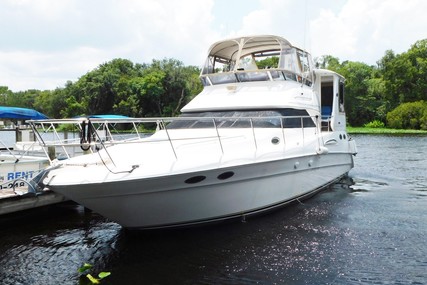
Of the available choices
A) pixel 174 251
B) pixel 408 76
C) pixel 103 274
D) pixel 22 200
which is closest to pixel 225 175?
pixel 174 251

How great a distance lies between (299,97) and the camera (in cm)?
1107

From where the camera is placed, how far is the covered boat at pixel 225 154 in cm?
714

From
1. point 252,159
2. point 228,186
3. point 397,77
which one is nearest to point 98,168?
point 228,186

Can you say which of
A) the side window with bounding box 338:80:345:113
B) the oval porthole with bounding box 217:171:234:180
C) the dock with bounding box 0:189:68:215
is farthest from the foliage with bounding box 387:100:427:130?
the dock with bounding box 0:189:68:215

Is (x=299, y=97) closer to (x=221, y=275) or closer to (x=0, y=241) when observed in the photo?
(x=221, y=275)

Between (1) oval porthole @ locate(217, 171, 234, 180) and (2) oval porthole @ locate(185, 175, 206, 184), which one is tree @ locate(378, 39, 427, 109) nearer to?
(1) oval porthole @ locate(217, 171, 234, 180)

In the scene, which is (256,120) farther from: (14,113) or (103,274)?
(14,113)

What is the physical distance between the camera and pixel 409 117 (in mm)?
49344

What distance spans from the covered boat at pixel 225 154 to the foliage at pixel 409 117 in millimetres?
40269

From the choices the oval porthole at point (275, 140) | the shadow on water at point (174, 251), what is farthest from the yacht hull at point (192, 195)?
the oval porthole at point (275, 140)

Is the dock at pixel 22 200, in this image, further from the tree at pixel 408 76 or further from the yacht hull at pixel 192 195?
the tree at pixel 408 76

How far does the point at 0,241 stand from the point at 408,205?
1041 cm

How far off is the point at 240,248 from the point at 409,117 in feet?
159

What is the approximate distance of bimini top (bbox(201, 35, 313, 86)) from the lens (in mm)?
11547
